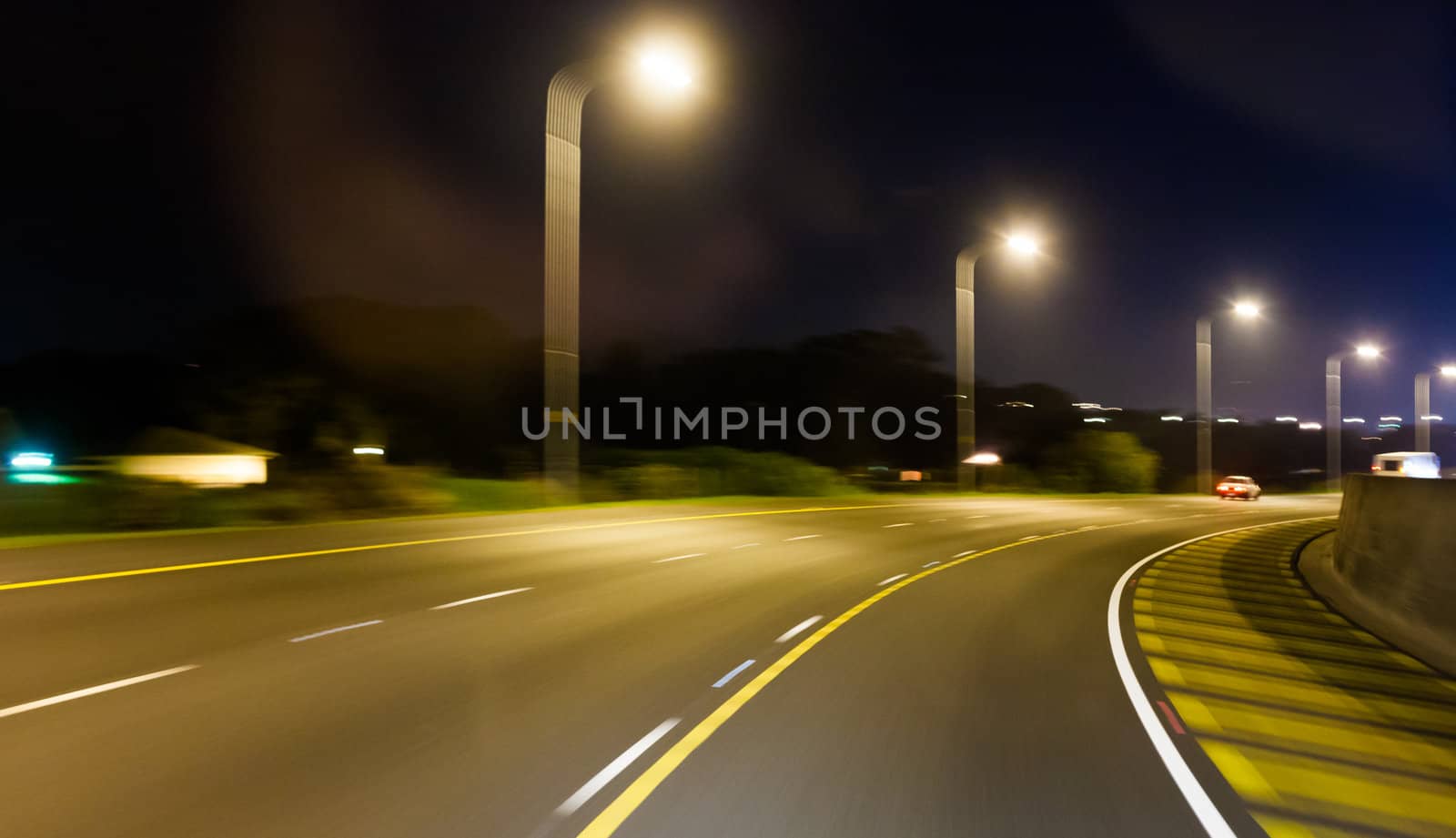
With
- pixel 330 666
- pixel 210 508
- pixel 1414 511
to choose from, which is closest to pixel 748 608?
pixel 330 666

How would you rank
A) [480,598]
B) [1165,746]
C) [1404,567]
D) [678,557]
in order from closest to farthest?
[1165,746], [1404,567], [480,598], [678,557]

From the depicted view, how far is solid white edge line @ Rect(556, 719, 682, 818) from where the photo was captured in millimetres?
5262

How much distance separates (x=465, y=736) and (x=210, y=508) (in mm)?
17059

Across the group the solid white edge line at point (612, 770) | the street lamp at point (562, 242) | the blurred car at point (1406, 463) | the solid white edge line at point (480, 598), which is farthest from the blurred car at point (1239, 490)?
the solid white edge line at point (612, 770)

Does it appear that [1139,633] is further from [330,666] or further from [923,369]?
[923,369]

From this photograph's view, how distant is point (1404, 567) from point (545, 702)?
397 inches

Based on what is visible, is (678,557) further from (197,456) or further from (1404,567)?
(197,456)

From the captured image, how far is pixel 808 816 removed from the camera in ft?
17.0

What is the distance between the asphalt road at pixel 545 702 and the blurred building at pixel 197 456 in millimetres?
27140

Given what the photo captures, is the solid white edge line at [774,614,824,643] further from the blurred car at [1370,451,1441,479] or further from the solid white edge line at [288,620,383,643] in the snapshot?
the blurred car at [1370,451,1441,479]

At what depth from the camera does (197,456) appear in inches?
1845

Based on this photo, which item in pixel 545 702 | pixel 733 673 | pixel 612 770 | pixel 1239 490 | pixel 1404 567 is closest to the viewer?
pixel 612 770

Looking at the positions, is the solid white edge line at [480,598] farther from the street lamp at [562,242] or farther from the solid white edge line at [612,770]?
the street lamp at [562,242]

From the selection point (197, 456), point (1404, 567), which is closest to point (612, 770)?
point (1404, 567)
